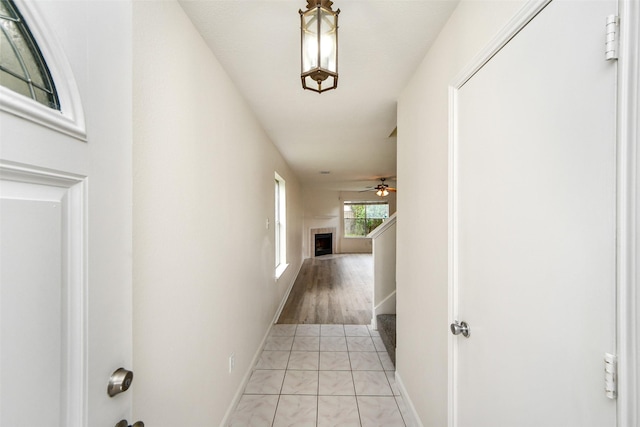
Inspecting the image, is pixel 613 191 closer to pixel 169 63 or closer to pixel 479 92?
pixel 479 92

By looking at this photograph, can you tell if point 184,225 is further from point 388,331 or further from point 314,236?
point 314,236

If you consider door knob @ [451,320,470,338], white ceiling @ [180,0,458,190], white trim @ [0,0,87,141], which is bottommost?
door knob @ [451,320,470,338]

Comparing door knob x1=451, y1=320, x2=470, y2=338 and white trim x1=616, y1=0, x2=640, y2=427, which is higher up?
white trim x1=616, y1=0, x2=640, y2=427

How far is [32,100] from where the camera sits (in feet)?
1.55

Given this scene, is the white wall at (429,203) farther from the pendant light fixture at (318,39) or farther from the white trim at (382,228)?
the white trim at (382,228)

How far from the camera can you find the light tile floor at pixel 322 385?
6.12 ft

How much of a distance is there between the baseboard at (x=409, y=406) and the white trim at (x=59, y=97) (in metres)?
2.19

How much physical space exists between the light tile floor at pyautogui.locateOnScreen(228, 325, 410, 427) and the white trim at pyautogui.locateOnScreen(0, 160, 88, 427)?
1.65m

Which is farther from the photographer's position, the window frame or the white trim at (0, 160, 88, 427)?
the window frame

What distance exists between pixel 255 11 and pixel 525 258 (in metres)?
1.50

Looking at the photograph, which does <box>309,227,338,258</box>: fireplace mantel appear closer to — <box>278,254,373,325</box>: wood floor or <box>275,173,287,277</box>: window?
<box>278,254,373,325</box>: wood floor

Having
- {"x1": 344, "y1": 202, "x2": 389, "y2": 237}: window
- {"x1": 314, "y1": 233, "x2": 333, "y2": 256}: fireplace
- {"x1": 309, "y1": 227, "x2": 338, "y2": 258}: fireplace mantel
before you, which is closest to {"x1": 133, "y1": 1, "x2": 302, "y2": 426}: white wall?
{"x1": 309, "y1": 227, "x2": 338, "y2": 258}: fireplace mantel

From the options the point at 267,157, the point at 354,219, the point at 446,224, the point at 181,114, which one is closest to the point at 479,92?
the point at 446,224

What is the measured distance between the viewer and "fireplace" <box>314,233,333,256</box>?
368 inches
